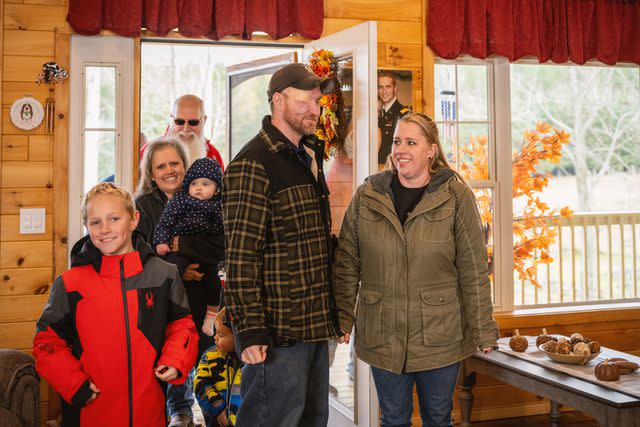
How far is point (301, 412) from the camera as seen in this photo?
6.75 ft

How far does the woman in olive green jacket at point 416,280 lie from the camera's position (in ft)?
7.50

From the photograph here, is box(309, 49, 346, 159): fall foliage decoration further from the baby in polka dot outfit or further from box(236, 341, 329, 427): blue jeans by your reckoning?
box(236, 341, 329, 427): blue jeans

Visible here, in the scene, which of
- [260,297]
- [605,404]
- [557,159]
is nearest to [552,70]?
[557,159]

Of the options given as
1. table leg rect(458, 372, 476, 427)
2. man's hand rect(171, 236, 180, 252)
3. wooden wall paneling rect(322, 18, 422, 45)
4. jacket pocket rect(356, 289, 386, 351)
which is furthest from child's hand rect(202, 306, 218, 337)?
wooden wall paneling rect(322, 18, 422, 45)

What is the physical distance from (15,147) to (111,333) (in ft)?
5.72

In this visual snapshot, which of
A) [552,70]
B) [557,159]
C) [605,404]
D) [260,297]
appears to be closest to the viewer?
[260,297]

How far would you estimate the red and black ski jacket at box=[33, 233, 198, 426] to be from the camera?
2102 mm

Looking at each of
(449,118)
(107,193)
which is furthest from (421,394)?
(449,118)

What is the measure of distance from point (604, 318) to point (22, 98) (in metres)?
3.68

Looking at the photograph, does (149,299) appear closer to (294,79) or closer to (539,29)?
(294,79)

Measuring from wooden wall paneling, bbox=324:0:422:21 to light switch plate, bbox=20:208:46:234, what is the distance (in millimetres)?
1917

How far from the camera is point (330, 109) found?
10.6 feet

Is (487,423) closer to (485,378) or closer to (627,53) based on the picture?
(485,378)

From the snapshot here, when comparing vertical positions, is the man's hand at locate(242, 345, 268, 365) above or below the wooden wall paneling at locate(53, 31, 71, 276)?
below
